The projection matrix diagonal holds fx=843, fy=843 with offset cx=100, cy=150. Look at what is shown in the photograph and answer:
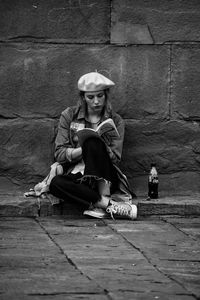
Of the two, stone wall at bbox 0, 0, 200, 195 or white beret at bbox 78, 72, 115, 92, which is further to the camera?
stone wall at bbox 0, 0, 200, 195

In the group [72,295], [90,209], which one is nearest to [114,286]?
[72,295]

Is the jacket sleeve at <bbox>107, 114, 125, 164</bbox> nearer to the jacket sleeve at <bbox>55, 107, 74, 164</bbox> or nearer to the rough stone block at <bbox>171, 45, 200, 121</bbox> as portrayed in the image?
the jacket sleeve at <bbox>55, 107, 74, 164</bbox>

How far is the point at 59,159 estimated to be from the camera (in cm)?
795

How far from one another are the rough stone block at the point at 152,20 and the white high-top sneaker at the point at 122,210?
171 cm

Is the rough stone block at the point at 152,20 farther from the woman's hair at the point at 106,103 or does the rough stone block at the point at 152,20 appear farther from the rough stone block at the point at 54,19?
the woman's hair at the point at 106,103

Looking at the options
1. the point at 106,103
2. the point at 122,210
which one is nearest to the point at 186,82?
the point at 106,103

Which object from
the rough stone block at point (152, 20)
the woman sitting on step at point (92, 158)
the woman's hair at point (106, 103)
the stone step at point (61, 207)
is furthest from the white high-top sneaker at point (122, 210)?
the rough stone block at point (152, 20)

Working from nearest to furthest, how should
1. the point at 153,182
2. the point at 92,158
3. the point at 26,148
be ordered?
the point at 92,158 → the point at 153,182 → the point at 26,148

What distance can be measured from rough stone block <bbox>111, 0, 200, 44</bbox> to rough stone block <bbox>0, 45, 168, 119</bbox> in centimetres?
12

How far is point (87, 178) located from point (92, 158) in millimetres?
250

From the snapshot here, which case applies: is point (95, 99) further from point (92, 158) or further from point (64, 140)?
point (92, 158)

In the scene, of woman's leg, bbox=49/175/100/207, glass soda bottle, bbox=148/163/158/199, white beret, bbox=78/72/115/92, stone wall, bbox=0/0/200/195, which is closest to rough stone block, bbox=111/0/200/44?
stone wall, bbox=0/0/200/195

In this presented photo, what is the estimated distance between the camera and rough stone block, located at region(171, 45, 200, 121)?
27.5 ft

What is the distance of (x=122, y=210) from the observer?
25.1 feet
